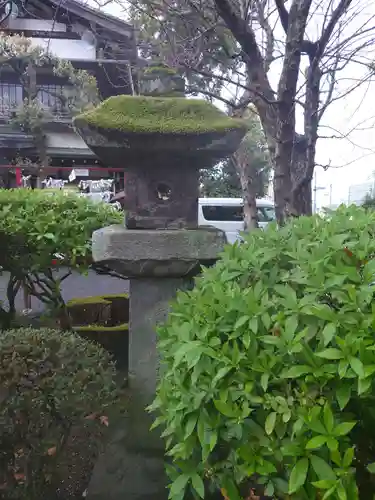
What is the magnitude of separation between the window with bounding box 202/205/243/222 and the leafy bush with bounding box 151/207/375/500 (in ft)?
39.8

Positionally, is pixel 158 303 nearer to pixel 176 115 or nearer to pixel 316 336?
pixel 176 115

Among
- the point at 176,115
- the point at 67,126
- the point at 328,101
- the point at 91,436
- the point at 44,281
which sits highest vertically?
the point at 67,126

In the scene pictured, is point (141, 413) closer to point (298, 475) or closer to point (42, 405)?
point (42, 405)

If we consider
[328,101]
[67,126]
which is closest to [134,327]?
[328,101]

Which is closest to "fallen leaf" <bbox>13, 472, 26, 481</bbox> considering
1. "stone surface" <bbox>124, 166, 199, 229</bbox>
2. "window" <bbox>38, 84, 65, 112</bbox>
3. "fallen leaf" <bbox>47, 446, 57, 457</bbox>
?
"fallen leaf" <bbox>47, 446, 57, 457</bbox>

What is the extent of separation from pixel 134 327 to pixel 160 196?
0.82 meters

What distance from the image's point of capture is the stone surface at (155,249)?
2.64 m

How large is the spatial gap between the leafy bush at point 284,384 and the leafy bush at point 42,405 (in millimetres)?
703

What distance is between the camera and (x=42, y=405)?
2.11m

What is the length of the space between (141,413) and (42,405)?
34.7 inches

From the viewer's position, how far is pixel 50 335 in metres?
2.38

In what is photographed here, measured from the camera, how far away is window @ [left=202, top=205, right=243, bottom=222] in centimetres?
1373

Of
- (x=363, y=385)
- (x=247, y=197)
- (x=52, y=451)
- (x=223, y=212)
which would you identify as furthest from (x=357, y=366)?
(x=223, y=212)

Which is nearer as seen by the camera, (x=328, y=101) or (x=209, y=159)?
(x=209, y=159)
